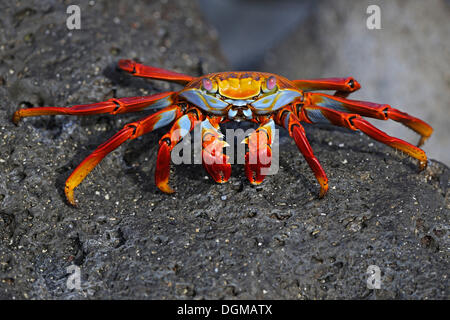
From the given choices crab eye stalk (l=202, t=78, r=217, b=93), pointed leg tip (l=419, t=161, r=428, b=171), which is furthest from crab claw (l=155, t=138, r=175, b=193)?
pointed leg tip (l=419, t=161, r=428, b=171)

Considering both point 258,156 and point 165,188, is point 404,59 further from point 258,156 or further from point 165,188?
point 165,188

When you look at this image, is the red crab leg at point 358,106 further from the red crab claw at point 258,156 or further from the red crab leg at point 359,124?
the red crab claw at point 258,156

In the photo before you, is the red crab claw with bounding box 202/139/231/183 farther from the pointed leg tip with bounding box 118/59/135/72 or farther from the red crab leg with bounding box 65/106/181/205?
the pointed leg tip with bounding box 118/59/135/72

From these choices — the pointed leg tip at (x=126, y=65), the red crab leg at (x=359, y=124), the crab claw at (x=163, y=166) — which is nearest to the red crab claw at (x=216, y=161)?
the crab claw at (x=163, y=166)

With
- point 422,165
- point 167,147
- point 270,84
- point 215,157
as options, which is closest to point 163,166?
point 167,147

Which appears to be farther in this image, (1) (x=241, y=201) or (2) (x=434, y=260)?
(1) (x=241, y=201)
